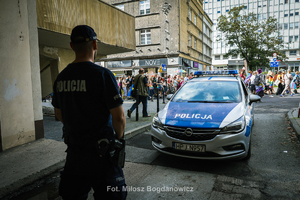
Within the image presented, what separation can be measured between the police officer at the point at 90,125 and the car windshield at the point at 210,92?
3258 mm

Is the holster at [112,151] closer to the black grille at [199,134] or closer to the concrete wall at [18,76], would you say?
the black grille at [199,134]

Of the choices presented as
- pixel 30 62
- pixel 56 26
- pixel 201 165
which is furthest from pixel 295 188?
pixel 56 26

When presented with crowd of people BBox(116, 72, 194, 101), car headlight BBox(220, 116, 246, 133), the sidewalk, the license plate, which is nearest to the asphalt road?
the license plate

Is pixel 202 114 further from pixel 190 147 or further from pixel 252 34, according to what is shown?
pixel 252 34

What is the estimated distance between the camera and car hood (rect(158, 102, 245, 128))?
3.72 m

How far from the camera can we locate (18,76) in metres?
4.88

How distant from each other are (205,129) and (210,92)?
1545mm

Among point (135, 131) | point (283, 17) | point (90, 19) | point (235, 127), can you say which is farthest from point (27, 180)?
point (283, 17)

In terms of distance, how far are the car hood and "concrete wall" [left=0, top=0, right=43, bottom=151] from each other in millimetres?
3112

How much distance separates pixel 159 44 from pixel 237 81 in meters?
21.6

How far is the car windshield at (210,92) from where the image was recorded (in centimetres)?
468

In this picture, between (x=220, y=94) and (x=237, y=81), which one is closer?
(x=220, y=94)

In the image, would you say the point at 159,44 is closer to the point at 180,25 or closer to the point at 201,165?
the point at 180,25

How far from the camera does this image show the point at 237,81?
5328 mm
